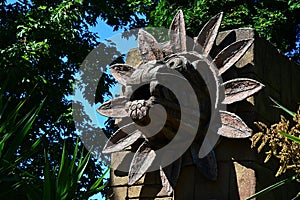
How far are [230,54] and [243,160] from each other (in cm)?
60

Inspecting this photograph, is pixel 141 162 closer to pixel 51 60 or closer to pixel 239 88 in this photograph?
pixel 239 88

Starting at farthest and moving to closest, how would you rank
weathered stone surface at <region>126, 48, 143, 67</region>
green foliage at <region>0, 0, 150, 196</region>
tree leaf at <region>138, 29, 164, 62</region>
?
green foliage at <region>0, 0, 150, 196</region> < weathered stone surface at <region>126, 48, 143, 67</region> < tree leaf at <region>138, 29, 164, 62</region>

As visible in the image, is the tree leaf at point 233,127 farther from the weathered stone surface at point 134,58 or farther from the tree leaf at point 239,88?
the weathered stone surface at point 134,58

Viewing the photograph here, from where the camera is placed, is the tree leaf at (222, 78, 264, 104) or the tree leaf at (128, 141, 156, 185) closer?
the tree leaf at (222, 78, 264, 104)

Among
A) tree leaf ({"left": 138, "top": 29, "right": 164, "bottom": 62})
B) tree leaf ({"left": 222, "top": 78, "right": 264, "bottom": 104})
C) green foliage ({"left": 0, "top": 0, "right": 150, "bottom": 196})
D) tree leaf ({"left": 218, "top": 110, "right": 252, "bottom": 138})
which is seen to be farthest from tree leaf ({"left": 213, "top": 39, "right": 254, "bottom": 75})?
green foliage ({"left": 0, "top": 0, "right": 150, "bottom": 196})

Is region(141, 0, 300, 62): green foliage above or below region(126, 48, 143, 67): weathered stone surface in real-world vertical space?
above

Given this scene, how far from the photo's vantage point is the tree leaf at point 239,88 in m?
3.26

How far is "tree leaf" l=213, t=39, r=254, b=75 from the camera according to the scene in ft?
11.0

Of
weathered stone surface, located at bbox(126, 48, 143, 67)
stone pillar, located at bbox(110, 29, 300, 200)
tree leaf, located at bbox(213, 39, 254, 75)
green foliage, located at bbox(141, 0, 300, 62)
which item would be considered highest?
green foliage, located at bbox(141, 0, 300, 62)

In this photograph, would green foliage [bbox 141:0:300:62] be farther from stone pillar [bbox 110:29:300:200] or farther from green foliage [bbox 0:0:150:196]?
stone pillar [bbox 110:29:300:200]

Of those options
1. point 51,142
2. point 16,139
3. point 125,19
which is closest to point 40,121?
point 51,142

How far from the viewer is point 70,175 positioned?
344 cm

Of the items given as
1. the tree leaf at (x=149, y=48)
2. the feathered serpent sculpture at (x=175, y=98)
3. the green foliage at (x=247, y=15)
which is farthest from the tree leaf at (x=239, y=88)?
the green foliage at (x=247, y=15)

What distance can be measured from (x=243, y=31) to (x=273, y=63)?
29 cm
